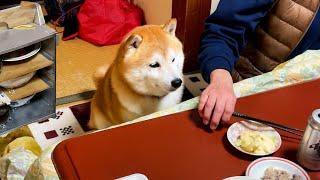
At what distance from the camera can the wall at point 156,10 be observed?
2.35 m

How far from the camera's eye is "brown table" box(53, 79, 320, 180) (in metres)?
0.68

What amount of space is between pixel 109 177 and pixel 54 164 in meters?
0.11

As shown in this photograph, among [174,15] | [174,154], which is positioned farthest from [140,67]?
[174,15]

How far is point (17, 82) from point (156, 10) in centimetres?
108

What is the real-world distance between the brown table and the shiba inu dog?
597 millimetres

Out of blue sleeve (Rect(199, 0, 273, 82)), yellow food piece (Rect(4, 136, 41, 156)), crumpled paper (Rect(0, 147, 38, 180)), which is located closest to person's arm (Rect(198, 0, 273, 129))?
blue sleeve (Rect(199, 0, 273, 82))

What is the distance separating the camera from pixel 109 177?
0.67m

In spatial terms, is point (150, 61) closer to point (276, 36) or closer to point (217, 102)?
point (276, 36)

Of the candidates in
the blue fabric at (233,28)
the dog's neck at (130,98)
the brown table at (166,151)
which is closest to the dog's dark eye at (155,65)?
the dog's neck at (130,98)

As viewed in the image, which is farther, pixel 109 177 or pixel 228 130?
pixel 228 130

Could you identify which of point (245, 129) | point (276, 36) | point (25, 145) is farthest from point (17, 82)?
point (245, 129)

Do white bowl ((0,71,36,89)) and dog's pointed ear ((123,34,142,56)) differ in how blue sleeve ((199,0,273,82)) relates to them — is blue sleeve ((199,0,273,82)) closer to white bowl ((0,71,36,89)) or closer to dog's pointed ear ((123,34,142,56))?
dog's pointed ear ((123,34,142,56))

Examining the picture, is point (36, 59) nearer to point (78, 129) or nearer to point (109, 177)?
point (78, 129)

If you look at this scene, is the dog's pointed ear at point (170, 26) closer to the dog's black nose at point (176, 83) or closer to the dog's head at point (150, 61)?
the dog's head at point (150, 61)
